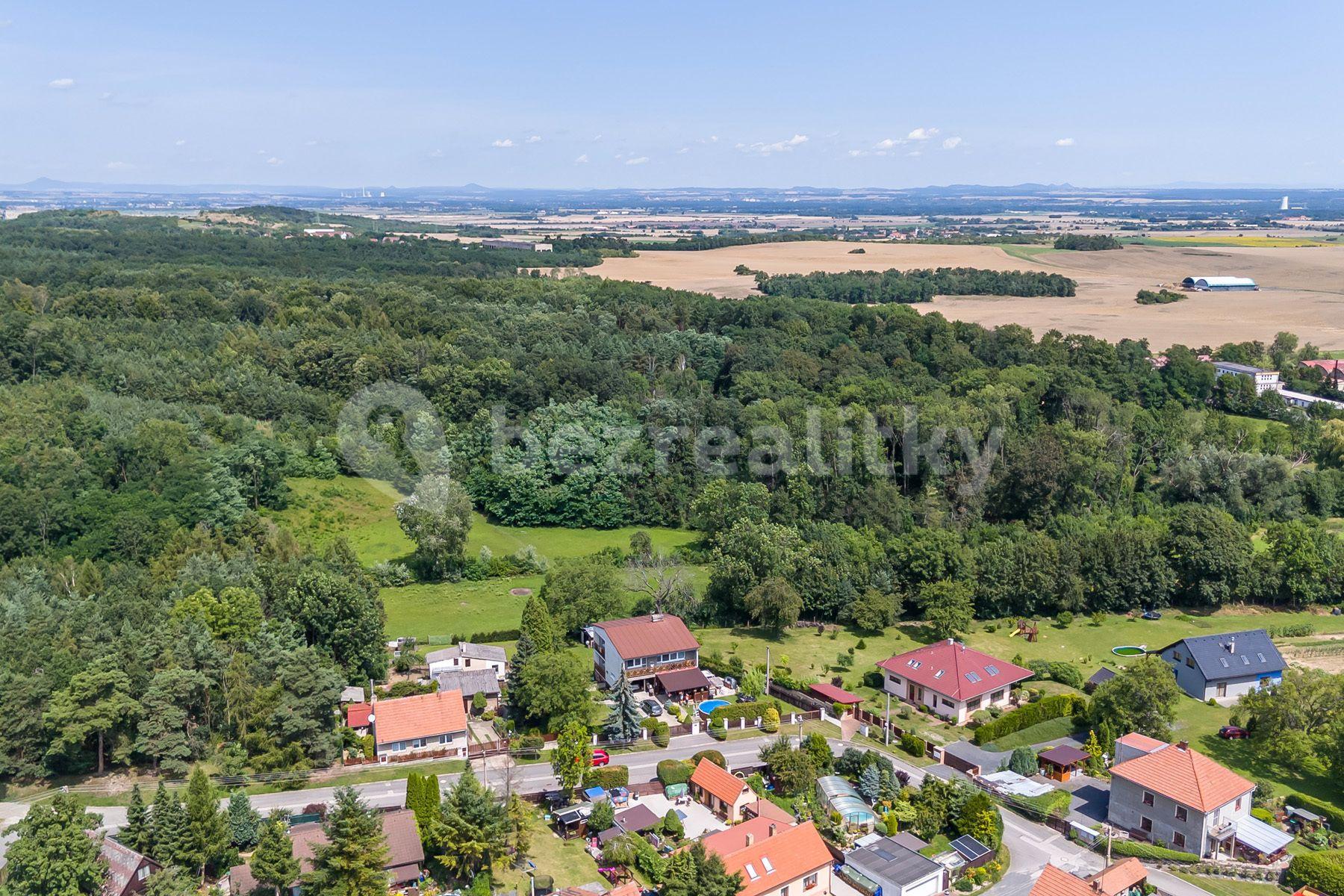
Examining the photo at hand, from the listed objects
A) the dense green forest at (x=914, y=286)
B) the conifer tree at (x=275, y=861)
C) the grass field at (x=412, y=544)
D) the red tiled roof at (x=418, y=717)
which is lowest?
the grass field at (x=412, y=544)

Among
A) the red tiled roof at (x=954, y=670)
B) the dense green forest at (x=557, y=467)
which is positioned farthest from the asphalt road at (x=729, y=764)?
the red tiled roof at (x=954, y=670)

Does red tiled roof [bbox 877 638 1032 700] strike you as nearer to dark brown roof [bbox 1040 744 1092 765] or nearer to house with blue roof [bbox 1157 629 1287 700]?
dark brown roof [bbox 1040 744 1092 765]

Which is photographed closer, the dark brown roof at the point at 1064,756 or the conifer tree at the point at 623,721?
the dark brown roof at the point at 1064,756

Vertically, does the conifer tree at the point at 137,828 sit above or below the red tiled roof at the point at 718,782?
above

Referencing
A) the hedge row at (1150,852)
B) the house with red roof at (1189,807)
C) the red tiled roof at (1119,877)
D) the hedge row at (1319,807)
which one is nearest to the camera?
the red tiled roof at (1119,877)

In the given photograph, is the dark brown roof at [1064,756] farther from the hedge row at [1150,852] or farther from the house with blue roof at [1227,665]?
the house with blue roof at [1227,665]

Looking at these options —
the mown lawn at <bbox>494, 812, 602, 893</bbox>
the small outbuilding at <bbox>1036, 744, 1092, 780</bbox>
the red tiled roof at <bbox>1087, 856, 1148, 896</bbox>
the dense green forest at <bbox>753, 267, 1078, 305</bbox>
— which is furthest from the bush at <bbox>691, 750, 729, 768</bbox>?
the dense green forest at <bbox>753, 267, 1078, 305</bbox>
